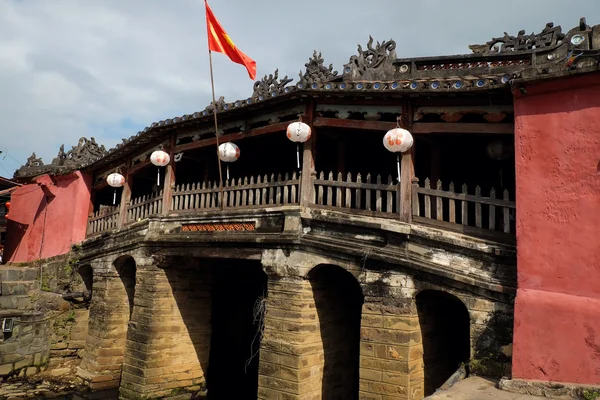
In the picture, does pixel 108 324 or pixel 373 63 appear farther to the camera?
pixel 108 324

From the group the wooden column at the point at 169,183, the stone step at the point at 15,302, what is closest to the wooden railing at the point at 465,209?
the wooden column at the point at 169,183

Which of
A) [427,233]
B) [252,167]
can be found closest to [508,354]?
[427,233]

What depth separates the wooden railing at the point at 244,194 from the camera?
9453mm

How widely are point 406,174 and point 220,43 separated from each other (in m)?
5.31

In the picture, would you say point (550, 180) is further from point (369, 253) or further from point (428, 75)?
point (428, 75)

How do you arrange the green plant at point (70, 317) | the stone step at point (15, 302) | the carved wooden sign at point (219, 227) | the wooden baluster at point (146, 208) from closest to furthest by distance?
1. the carved wooden sign at point (219, 227)
2. the wooden baluster at point (146, 208)
3. the stone step at point (15, 302)
4. the green plant at point (70, 317)

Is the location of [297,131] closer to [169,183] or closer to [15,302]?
[169,183]

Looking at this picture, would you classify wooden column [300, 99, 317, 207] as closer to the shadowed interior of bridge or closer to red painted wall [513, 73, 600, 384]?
red painted wall [513, 73, 600, 384]

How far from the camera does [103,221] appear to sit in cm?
1565

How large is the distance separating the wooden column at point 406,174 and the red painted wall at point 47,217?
12.8 m

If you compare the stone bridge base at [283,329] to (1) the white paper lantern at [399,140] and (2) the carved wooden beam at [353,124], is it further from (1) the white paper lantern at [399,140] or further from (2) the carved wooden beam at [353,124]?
(2) the carved wooden beam at [353,124]

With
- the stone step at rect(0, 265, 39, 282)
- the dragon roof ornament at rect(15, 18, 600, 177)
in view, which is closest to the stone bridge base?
the stone step at rect(0, 265, 39, 282)

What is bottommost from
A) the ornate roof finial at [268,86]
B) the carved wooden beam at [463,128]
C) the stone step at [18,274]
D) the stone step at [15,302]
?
the stone step at [15,302]

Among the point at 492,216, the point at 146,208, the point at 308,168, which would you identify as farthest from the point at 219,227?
the point at 492,216
